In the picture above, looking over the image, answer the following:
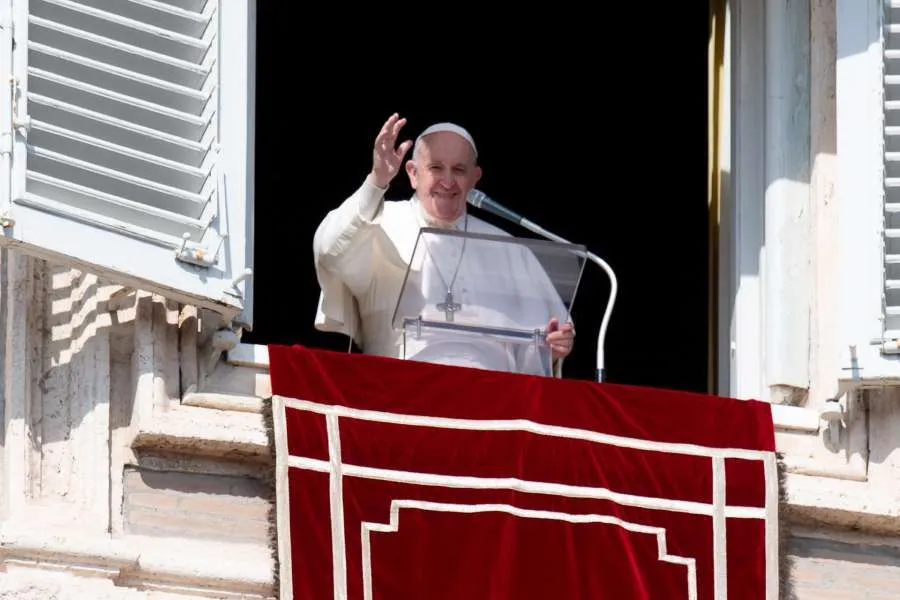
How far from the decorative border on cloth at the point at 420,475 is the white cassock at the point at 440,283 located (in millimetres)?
399

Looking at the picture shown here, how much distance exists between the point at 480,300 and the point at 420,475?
0.64m

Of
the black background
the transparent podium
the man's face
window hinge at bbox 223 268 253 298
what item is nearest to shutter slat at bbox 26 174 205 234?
window hinge at bbox 223 268 253 298

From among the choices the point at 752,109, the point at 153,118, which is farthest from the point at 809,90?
the point at 153,118

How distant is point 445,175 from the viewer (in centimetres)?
1004

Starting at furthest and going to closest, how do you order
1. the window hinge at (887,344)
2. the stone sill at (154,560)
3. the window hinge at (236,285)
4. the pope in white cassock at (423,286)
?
1. the pope in white cassock at (423,286)
2. the window hinge at (887,344)
3. the window hinge at (236,285)
4. the stone sill at (154,560)

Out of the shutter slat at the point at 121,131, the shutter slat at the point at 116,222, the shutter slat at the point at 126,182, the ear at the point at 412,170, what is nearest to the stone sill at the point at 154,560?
the shutter slat at the point at 116,222

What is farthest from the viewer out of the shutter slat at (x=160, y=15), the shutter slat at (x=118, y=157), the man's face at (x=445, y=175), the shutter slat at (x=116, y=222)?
the man's face at (x=445, y=175)

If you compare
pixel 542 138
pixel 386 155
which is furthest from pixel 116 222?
pixel 542 138

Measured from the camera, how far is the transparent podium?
31.3ft

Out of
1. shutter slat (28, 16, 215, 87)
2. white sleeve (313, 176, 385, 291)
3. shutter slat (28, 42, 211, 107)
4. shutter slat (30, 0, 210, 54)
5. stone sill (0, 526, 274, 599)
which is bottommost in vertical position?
stone sill (0, 526, 274, 599)

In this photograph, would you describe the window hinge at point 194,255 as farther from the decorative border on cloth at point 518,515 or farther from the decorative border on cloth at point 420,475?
the decorative border on cloth at point 518,515

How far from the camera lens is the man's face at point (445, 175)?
1003 cm

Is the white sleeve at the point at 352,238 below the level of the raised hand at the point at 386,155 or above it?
below

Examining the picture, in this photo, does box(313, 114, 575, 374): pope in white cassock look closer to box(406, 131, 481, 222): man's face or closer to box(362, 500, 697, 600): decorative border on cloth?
box(406, 131, 481, 222): man's face
